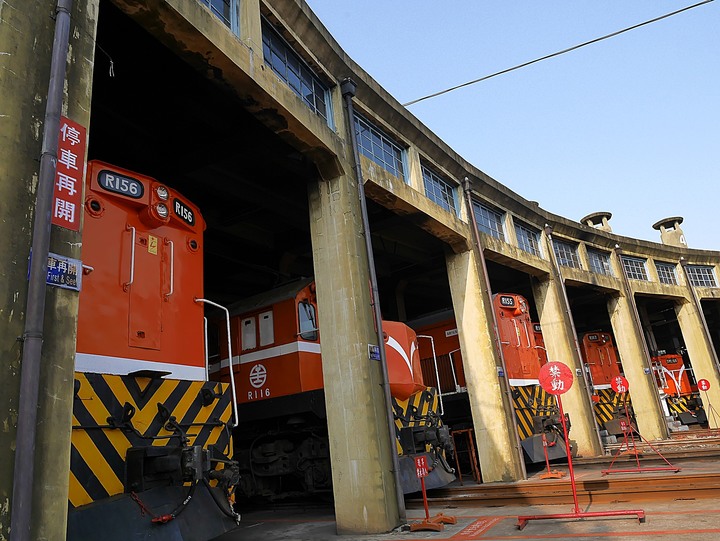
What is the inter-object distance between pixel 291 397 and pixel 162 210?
3441 millimetres

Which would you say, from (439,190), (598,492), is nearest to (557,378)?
(598,492)

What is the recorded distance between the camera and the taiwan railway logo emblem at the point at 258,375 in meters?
7.73

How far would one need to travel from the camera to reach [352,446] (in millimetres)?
6258

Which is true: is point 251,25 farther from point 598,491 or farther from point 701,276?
point 701,276

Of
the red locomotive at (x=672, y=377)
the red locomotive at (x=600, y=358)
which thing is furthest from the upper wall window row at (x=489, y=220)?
the red locomotive at (x=672, y=377)

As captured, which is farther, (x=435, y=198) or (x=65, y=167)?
(x=435, y=198)

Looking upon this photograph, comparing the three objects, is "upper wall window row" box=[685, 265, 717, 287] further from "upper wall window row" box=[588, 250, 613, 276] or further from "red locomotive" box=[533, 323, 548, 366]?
"red locomotive" box=[533, 323, 548, 366]

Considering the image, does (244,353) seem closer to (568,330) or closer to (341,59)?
(341,59)

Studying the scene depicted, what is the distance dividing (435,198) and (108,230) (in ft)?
21.6

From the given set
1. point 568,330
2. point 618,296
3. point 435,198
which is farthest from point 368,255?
point 618,296

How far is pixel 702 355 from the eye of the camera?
1786cm

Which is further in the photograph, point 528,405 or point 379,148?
point 528,405

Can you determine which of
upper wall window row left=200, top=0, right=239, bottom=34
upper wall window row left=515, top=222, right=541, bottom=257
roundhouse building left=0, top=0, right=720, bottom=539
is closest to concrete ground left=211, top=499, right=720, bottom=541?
roundhouse building left=0, top=0, right=720, bottom=539

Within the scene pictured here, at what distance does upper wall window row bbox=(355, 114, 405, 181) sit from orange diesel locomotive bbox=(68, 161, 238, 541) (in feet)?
11.8
